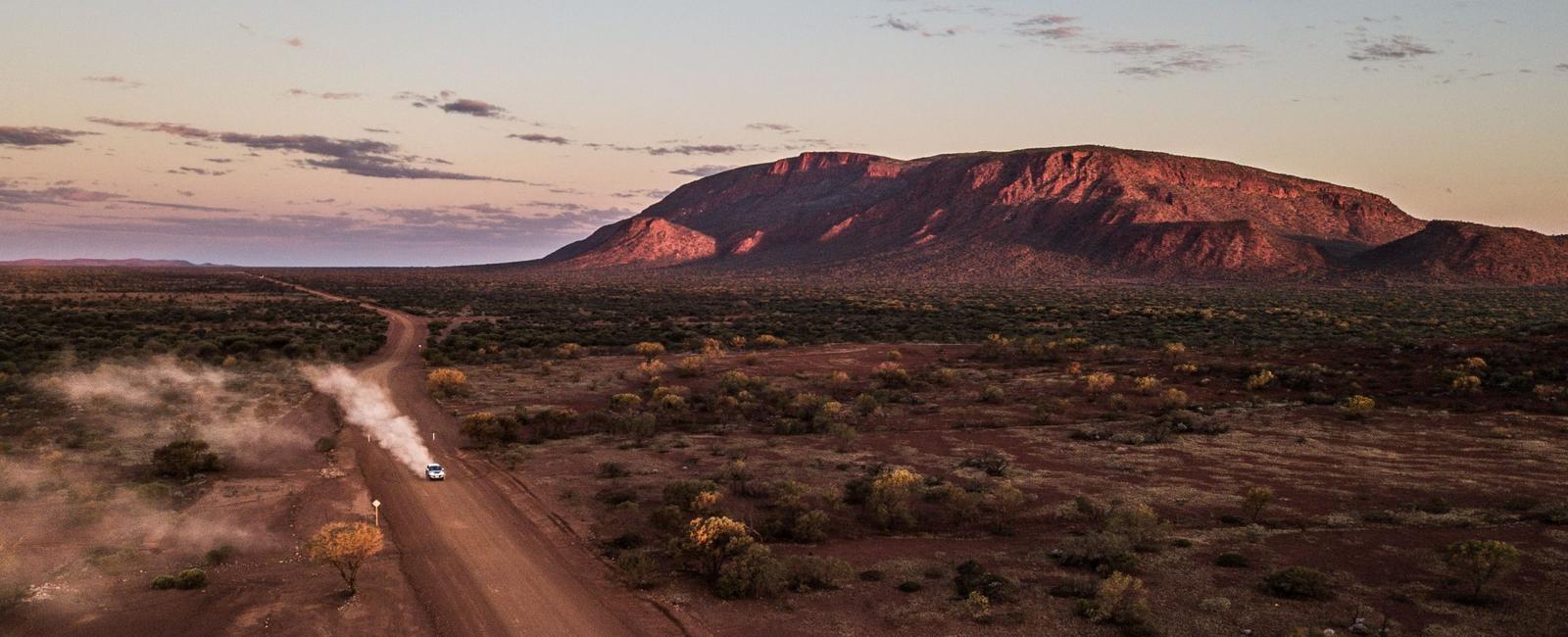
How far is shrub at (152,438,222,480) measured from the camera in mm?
23375

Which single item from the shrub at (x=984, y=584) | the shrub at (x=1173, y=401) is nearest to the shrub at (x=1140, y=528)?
the shrub at (x=984, y=584)

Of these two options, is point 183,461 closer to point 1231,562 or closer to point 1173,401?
point 1231,562

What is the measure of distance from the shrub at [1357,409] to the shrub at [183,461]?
126 feet

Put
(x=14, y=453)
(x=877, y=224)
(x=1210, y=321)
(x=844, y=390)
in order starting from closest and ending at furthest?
(x=14, y=453)
(x=844, y=390)
(x=1210, y=321)
(x=877, y=224)

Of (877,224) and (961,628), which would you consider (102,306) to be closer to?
(961,628)

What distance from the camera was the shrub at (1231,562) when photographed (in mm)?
17172

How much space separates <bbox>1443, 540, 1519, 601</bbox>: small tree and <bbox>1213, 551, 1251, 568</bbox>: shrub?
3451mm

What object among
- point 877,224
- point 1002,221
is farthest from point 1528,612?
point 877,224

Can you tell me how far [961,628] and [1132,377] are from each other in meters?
29.6

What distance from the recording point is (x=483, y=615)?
599 inches

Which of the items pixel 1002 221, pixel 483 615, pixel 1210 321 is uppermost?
pixel 1002 221

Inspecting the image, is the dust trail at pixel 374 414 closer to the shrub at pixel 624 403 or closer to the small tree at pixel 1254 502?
the shrub at pixel 624 403

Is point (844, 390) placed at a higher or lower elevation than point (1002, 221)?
lower

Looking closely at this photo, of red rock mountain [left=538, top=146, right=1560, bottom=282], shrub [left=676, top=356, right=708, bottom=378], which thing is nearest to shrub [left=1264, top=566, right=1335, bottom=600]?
shrub [left=676, top=356, right=708, bottom=378]
